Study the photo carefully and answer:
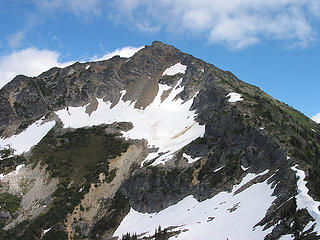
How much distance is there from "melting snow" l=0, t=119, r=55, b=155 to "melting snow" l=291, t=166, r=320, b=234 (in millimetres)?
85958

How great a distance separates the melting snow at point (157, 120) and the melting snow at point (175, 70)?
988 cm

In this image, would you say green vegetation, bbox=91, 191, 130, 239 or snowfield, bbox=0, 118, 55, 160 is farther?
snowfield, bbox=0, 118, 55, 160

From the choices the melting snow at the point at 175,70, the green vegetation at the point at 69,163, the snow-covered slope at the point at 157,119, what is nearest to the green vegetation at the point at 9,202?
the green vegetation at the point at 69,163

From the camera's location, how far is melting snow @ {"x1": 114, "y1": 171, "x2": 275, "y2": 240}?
39.9 m

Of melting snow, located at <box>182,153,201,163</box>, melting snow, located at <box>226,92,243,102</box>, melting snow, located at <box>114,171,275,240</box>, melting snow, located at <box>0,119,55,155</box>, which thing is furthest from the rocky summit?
melting snow, located at <box>226,92,243,102</box>

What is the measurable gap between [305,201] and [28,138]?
98.5 metres

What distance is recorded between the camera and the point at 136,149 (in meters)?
94.2

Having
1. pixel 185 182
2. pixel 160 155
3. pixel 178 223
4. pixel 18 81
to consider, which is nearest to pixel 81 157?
pixel 160 155

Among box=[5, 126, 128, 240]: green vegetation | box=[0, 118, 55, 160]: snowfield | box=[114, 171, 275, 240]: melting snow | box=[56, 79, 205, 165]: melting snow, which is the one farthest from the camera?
box=[0, 118, 55, 160]: snowfield

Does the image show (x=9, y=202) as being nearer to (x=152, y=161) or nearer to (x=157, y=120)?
(x=152, y=161)

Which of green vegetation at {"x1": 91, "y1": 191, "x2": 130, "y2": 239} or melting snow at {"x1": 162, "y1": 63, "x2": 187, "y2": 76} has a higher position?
melting snow at {"x1": 162, "y1": 63, "x2": 187, "y2": 76}

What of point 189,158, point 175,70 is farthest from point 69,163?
point 175,70

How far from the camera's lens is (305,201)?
111 ft

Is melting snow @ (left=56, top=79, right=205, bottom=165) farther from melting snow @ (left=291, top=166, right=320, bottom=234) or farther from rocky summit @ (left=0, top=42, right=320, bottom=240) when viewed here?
melting snow @ (left=291, top=166, right=320, bottom=234)
